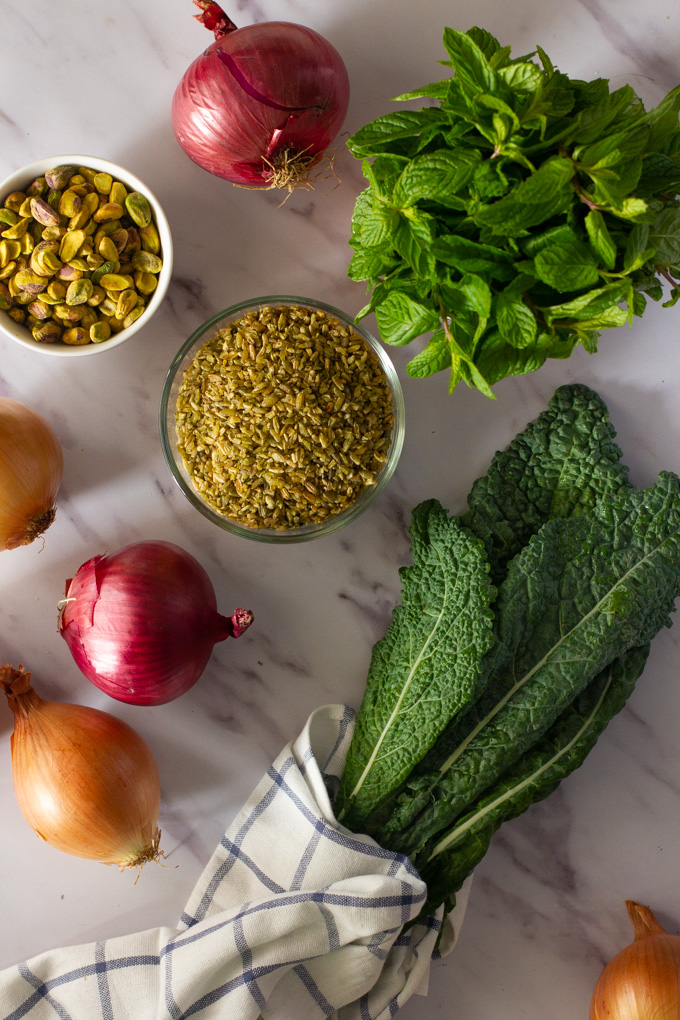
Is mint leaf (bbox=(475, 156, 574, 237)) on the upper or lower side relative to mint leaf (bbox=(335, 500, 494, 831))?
upper

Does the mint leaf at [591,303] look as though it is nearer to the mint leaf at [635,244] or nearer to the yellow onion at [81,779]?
the mint leaf at [635,244]

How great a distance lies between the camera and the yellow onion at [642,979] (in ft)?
3.68

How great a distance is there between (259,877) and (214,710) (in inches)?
10.8

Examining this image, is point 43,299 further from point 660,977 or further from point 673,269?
point 660,977

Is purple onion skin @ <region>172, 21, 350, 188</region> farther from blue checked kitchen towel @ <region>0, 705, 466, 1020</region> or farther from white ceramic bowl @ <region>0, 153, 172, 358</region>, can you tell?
blue checked kitchen towel @ <region>0, 705, 466, 1020</region>

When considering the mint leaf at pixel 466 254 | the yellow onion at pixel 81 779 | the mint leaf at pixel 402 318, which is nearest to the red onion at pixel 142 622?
the yellow onion at pixel 81 779

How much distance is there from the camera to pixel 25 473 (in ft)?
3.58

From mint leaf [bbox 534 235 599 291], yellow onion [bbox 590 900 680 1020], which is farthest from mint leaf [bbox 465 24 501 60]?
yellow onion [bbox 590 900 680 1020]

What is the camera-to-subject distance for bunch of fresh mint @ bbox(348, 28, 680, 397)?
833 mm

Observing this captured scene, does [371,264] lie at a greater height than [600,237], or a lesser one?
lesser

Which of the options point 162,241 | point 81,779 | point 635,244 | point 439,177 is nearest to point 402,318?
point 439,177

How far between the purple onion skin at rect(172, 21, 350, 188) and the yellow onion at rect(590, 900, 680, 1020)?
4.42 ft

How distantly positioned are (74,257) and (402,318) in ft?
1.62

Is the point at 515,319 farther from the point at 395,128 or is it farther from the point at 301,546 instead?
the point at 301,546
